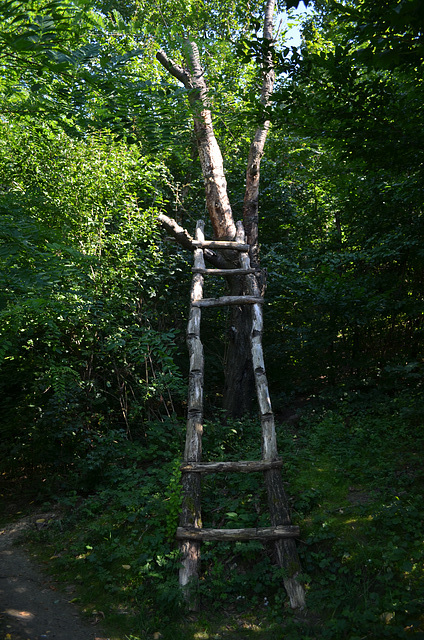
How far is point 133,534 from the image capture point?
14.9ft

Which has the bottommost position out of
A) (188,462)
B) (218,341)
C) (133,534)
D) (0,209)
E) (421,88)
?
(133,534)

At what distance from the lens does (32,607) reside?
3848mm

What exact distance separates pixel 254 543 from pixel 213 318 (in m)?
5.21

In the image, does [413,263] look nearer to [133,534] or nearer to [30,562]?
[133,534]

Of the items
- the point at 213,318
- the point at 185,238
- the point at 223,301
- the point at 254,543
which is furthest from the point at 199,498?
the point at 213,318

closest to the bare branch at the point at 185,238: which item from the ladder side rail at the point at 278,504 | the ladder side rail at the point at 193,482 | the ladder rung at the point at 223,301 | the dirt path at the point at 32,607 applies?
the ladder rung at the point at 223,301

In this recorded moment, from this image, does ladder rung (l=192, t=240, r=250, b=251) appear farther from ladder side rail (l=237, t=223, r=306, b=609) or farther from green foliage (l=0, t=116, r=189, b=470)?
ladder side rail (l=237, t=223, r=306, b=609)

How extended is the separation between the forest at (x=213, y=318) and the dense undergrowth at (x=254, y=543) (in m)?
0.02

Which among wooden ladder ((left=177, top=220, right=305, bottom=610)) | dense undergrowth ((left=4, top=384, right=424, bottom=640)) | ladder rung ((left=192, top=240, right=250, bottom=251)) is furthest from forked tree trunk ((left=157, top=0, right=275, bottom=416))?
wooden ladder ((left=177, top=220, right=305, bottom=610))

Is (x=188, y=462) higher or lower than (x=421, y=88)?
lower

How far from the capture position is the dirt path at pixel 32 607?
349 cm

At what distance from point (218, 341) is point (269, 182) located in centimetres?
361

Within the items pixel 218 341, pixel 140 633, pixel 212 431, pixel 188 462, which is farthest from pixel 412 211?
pixel 140 633

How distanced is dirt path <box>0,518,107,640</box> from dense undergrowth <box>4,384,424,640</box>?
0.16 m
